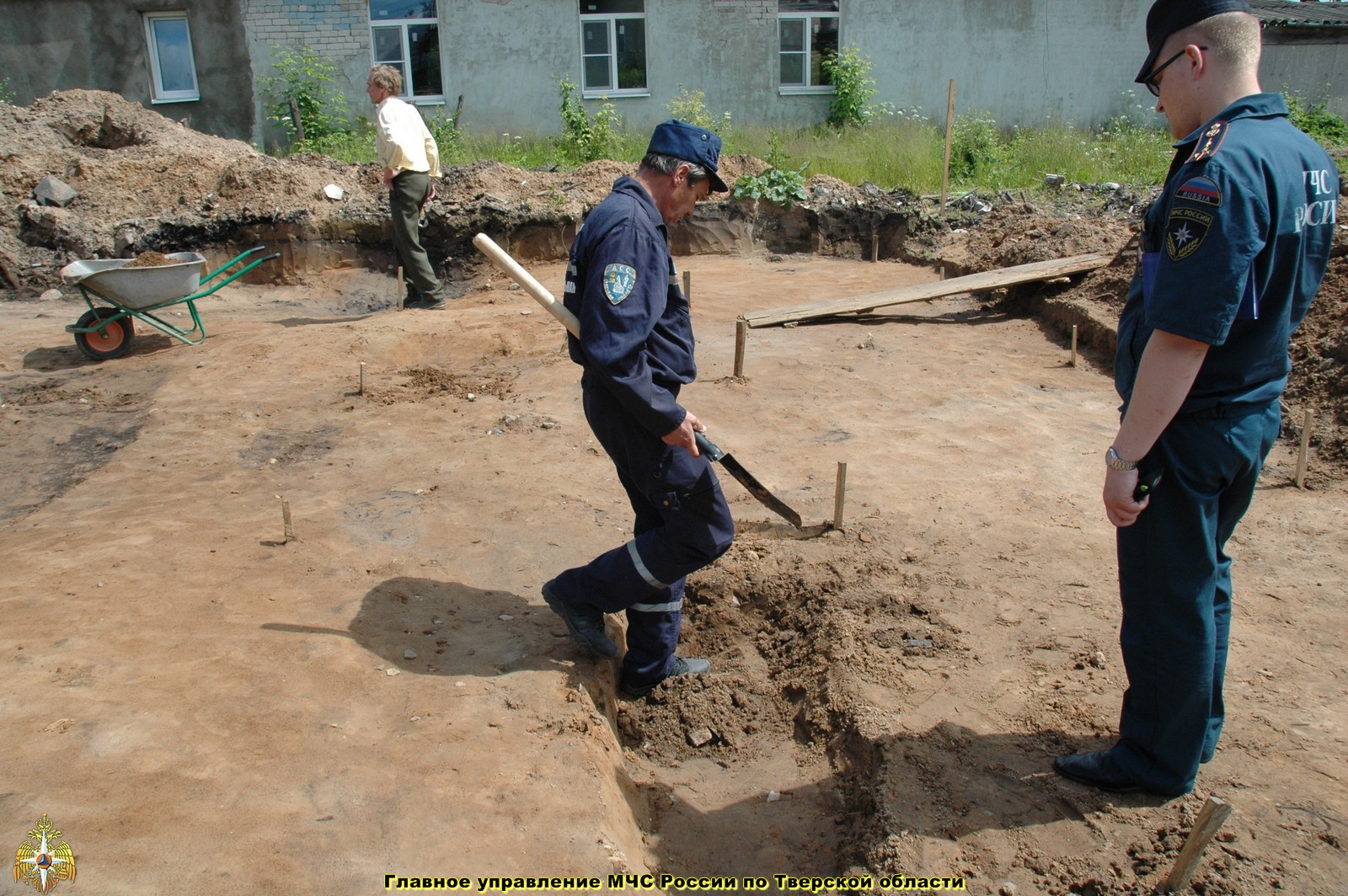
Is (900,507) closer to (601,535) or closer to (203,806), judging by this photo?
(601,535)

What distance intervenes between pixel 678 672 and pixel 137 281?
6.46 m

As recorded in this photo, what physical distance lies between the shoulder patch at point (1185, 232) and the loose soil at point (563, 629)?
5.16 ft

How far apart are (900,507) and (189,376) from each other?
553cm

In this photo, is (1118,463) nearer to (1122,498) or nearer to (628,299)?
(1122,498)

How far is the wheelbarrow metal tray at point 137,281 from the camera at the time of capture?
25.1ft

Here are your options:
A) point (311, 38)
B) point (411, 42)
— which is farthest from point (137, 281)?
point (411, 42)

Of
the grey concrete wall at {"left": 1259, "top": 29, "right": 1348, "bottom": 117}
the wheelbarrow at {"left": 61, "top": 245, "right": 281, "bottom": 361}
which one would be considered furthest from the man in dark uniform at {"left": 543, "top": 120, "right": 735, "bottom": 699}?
the grey concrete wall at {"left": 1259, "top": 29, "right": 1348, "bottom": 117}

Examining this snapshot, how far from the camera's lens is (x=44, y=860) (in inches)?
88.1

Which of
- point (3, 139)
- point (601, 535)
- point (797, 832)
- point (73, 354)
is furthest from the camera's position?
point (3, 139)

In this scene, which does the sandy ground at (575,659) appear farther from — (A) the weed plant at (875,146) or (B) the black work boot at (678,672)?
(A) the weed plant at (875,146)

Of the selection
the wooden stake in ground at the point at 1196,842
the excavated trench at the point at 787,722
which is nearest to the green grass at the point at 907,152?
the excavated trench at the point at 787,722

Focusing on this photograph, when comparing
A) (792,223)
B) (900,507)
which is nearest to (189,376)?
(900,507)

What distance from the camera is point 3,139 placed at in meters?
11.8

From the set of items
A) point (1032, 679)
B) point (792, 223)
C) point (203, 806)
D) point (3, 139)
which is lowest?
point (1032, 679)
